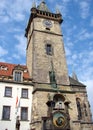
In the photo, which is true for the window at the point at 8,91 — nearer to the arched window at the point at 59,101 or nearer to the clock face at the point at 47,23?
the arched window at the point at 59,101

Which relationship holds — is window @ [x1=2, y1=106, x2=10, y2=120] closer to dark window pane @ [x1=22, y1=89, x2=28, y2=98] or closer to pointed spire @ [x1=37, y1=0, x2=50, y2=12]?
dark window pane @ [x1=22, y1=89, x2=28, y2=98]

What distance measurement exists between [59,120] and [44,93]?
4.30 meters

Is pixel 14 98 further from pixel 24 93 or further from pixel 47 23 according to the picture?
pixel 47 23

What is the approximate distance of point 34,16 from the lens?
111 feet

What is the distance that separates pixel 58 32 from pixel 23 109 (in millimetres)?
16434

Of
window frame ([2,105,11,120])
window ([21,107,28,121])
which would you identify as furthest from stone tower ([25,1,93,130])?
window frame ([2,105,11,120])

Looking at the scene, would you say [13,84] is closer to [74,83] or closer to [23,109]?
[23,109]

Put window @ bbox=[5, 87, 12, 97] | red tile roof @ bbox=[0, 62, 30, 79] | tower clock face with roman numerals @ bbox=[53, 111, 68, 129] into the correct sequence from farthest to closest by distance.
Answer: red tile roof @ bbox=[0, 62, 30, 79] → window @ bbox=[5, 87, 12, 97] → tower clock face with roman numerals @ bbox=[53, 111, 68, 129]

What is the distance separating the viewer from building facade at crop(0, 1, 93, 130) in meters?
22.7

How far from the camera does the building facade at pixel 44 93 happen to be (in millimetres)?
22719

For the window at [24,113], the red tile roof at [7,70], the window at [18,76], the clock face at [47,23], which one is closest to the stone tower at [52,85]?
the clock face at [47,23]

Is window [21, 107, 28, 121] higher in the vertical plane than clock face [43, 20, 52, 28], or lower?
lower

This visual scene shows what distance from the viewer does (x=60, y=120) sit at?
22.3 meters

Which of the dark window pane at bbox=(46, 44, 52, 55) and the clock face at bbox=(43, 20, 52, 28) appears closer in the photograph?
the dark window pane at bbox=(46, 44, 52, 55)
